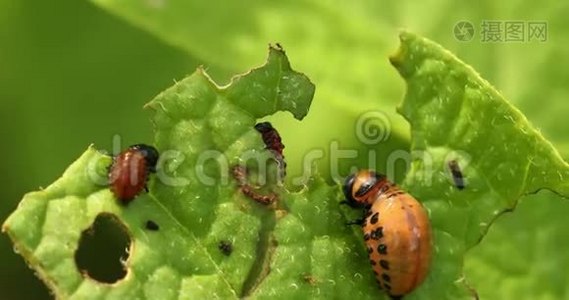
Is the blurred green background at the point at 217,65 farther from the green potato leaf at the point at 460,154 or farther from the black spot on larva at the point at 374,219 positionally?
the black spot on larva at the point at 374,219

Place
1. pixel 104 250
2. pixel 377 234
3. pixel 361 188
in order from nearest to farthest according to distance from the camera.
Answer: pixel 377 234 → pixel 361 188 → pixel 104 250

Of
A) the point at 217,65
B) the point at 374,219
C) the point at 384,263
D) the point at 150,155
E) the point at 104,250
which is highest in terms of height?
the point at 217,65

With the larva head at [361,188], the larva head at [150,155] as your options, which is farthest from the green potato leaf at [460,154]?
the larva head at [150,155]

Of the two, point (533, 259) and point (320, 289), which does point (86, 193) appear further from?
point (533, 259)

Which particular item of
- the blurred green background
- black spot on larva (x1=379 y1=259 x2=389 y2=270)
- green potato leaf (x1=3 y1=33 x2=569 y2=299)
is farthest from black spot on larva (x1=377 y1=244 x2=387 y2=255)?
the blurred green background

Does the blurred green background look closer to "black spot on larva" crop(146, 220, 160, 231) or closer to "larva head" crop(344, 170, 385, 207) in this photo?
"larva head" crop(344, 170, 385, 207)

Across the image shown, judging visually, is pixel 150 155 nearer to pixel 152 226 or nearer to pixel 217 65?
pixel 152 226

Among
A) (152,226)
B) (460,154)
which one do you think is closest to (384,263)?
(460,154)
